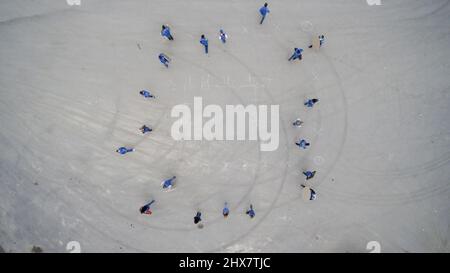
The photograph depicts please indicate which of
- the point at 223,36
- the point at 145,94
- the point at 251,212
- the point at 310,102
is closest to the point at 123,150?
the point at 145,94

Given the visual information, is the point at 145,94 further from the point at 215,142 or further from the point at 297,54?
the point at 297,54

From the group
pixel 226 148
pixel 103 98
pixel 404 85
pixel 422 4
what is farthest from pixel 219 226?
pixel 422 4

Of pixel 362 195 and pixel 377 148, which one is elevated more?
pixel 377 148

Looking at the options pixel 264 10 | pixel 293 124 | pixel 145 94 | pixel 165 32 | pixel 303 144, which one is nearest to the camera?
pixel 264 10

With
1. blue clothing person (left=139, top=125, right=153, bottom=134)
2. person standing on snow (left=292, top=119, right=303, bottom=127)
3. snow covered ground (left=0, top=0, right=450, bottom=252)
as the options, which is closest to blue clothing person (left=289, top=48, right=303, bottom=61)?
snow covered ground (left=0, top=0, right=450, bottom=252)

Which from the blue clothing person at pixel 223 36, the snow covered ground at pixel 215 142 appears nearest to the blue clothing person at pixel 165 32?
the snow covered ground at pixel 215 142

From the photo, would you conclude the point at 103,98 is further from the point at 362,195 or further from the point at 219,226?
the point at 362,195

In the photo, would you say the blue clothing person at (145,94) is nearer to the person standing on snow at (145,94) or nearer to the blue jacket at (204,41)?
the person standing on snow at (145,94)

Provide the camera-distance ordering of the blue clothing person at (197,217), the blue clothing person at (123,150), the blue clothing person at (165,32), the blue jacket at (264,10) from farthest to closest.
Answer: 1. the blue clothing person at (123,150)
2. the blue clothing person at (165,32)
3. the blue clothing person at (197,217)
4. the blue jacket at (264,10)
